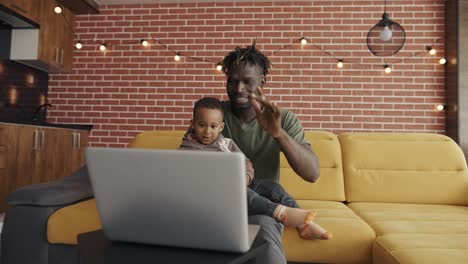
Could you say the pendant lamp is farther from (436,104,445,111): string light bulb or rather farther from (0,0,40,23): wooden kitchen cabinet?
(0,0,40,23): wooden kitchen cabinet

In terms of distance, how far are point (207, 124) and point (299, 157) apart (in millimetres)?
439

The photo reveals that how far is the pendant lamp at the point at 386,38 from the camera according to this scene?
132 inches

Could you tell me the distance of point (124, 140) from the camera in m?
3.99

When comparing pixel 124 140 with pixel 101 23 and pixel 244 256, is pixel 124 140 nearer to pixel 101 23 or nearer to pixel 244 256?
pixel 101 23

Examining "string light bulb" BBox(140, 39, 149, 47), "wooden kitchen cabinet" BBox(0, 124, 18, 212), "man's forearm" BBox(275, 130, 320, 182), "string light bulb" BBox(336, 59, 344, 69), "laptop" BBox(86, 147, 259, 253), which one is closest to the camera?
"laptop" BBox(86, 147, 259, 253)

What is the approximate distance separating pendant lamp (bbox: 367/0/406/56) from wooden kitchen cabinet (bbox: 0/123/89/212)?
304cm

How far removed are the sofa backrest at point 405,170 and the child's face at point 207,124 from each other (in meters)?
0.88

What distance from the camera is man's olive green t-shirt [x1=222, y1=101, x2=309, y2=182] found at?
1700 mm

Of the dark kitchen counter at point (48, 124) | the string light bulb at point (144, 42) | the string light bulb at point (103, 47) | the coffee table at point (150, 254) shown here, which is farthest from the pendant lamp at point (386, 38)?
the coffee table at point (150, 254)

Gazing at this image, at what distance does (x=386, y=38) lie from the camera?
338 centimetres

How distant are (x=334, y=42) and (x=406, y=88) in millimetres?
851

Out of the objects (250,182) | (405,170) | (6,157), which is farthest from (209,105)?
(6,157)

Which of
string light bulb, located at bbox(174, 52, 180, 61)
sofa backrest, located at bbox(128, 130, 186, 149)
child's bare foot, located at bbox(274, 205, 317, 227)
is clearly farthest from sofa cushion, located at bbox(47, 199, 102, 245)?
string light bulb, located at bbox(174, 52, 180, 61)

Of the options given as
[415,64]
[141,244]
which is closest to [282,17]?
[415,64]
